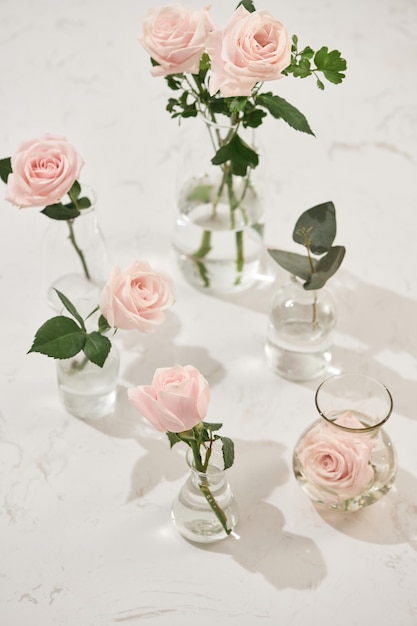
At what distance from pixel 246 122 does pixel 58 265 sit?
40 cm

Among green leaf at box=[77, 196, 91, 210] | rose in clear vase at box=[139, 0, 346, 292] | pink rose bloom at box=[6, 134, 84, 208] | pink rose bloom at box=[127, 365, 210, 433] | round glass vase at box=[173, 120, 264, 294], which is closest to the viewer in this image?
pink rose bloom at box=[127, 365, 210, 433]

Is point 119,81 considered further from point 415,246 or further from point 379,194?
point 415,246

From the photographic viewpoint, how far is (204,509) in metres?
1.21

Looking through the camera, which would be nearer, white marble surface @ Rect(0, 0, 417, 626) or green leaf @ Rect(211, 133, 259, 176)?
white marble surface @ Rect(0, 0, 417, 626)

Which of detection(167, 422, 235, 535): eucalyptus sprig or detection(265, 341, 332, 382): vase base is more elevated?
detection(167, 422, 235, 535): eucalyptus sprig

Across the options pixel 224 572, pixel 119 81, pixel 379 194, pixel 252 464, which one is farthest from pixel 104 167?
pixel 224 572

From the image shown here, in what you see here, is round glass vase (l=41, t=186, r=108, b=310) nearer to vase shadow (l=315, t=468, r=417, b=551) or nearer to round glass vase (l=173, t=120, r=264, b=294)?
round glass vase (l=173, t=120, r=264, b=294)

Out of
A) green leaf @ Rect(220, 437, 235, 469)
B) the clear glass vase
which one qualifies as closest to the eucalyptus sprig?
green leaf @ Rect(220, 437, 235, 469)

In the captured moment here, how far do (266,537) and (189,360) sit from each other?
1.08ft

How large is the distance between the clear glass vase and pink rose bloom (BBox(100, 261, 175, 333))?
0.11 metres

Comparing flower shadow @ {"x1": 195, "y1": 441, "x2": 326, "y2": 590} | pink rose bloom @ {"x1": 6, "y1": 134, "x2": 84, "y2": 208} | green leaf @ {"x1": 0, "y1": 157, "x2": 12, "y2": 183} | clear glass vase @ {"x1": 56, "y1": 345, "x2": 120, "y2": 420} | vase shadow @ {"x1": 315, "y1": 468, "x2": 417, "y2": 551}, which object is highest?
pink rose bloom @ {"x1": 6, "y1": 134, "x2": 84, "y2": 208}

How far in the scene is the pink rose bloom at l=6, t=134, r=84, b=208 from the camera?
1274 millimetres

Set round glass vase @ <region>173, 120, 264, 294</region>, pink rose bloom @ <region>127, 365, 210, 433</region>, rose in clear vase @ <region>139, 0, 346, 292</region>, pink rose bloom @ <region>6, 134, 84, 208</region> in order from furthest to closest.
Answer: round glass vase @ <region>173, 120, 264, 294</region>
pink rose bloom @ <region>6, 134, 84, 208</region>
rose in clear vase @ <region>139, 0, 346, 292</region>
pink rose bloom @ <region>127, 365, 210, 433</region>

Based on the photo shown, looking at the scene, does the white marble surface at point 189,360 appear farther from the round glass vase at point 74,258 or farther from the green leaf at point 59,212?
the green leaf at point 59,212
